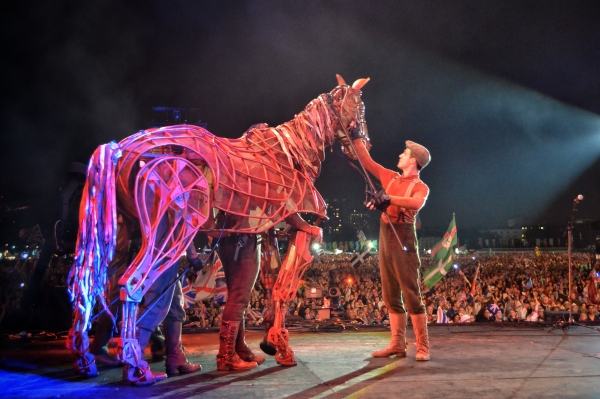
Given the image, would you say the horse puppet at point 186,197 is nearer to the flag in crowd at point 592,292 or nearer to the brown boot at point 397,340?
the brown boot at point 397,340

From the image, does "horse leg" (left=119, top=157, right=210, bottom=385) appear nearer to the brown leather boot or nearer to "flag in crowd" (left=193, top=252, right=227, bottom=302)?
the brown leather boot

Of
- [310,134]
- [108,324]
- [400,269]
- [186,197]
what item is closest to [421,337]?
[400,269]

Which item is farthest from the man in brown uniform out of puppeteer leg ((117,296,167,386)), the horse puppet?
puppeteer leg ((117,296,167,386))

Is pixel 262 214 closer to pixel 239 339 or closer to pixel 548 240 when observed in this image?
pixel 239 339

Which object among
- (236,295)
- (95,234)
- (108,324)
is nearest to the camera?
(95,234)

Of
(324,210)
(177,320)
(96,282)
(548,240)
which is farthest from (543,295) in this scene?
(548,240)

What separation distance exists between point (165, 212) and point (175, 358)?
140cm

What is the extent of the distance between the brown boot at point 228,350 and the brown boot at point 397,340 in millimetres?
1500

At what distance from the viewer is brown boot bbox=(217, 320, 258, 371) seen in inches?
176

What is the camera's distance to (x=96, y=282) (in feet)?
12.7

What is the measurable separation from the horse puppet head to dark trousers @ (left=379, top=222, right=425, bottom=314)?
0.99 meters

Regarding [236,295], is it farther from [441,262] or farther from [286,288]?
[441,262]

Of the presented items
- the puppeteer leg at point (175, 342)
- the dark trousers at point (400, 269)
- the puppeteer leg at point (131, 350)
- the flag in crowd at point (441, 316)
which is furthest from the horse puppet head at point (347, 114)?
the flag in crowd at point (441, 316)

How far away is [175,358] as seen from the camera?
4.43m
